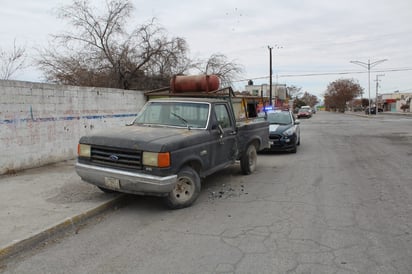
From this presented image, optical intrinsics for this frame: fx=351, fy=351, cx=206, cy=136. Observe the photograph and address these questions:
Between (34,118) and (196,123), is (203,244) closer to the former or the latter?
(196,123)

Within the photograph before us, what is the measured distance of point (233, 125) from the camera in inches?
301

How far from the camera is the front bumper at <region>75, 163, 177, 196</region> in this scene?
5.31 meters

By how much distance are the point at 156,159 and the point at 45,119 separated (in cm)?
525

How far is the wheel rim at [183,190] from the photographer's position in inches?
229

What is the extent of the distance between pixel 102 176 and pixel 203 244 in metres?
2.22

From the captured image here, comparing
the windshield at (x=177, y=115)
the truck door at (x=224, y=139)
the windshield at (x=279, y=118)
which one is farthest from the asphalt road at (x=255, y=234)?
the windshield at (x=279, y=118)

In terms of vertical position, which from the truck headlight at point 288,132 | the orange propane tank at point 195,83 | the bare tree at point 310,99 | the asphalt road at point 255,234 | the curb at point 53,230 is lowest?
the asphalt road at point 255,234

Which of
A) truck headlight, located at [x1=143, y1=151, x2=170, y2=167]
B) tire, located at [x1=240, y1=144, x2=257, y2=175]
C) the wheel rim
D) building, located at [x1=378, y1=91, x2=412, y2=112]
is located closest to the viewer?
truck headlight, located at [x1=143, y1=151, x2=170, y2=167]

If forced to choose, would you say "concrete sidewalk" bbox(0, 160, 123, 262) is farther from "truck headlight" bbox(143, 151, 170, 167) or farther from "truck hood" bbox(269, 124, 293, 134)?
"truck hood" bbox(269, 124, 293, 134)

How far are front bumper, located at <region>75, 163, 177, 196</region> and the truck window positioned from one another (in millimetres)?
2075

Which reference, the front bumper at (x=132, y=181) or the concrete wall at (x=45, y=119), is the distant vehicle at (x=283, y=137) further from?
the front bumper at (x=132, y=181)

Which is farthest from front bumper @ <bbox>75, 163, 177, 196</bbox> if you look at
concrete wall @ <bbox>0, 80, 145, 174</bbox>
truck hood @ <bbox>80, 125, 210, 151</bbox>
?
concrete wall @ <bbox>0, 80, 145, 174</bbox>

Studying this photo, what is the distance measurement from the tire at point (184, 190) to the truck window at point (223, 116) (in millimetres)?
1488

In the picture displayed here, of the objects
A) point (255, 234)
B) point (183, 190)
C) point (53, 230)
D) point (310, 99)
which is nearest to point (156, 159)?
point (183, 190)
